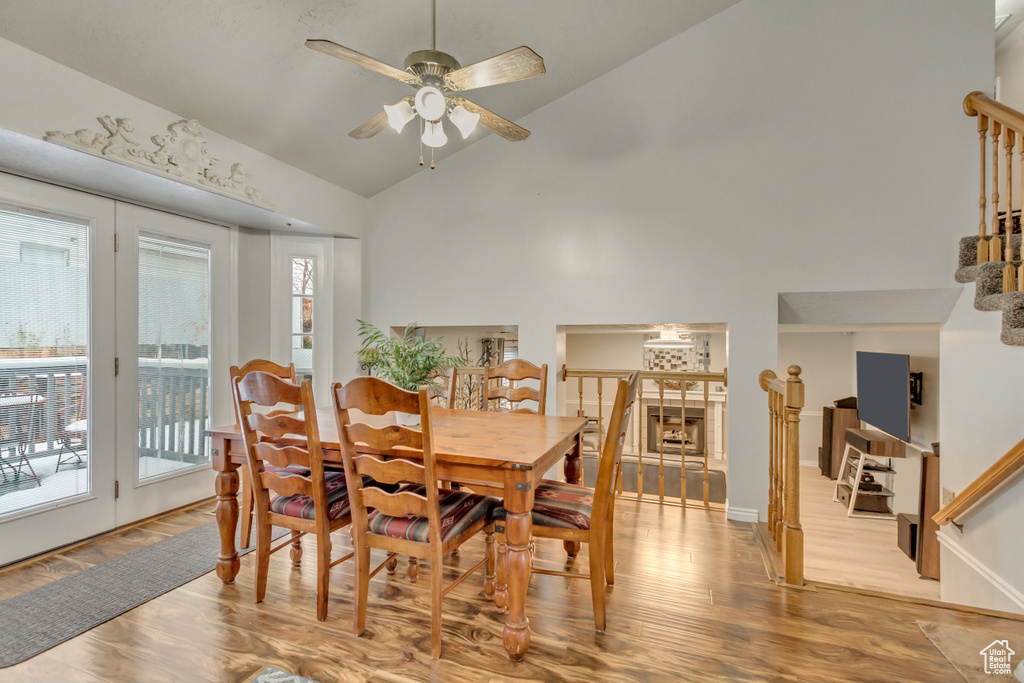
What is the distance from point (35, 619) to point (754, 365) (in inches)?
156

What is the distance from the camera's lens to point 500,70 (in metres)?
1.96

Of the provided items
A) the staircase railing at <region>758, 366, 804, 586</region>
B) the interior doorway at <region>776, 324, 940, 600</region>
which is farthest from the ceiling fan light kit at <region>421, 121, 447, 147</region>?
the interior doorway at <region>776, 324, 940, 600</region>

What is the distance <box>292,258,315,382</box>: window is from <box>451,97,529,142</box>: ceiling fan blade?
8.09 feet

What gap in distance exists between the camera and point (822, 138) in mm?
3084

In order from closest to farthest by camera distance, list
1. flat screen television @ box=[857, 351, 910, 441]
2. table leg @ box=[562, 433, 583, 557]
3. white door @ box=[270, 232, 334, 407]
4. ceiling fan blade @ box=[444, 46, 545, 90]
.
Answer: ceiling fan blade @ box=[444, 46, 545, 90] → table leg @ box=[562, 433, 583, 557] → white door @ box=[270, 232, 334, 407] → flat screen television @ box=[857, 351, 910, 441]

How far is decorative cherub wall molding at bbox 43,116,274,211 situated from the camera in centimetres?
233

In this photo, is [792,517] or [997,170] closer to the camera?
[792,517]

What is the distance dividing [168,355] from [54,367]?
0.65 metres

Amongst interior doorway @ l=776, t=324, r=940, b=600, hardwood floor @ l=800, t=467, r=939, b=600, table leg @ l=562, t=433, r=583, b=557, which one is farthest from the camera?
interior doorway @ l=776, t=324, r=940, b=600

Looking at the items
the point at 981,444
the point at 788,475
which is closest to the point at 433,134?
the point at 788,475

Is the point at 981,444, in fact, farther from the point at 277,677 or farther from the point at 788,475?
the point at 277,677

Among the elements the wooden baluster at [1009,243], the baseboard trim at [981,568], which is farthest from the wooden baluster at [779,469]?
the wooden baluster at [1009,243]

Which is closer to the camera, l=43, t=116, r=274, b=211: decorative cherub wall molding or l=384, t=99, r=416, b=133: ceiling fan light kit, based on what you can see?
l=384, t=99, r=416, b=133: ceiling fan light kit

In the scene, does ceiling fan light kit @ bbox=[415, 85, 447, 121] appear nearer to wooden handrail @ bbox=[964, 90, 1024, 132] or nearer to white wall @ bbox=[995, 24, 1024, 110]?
wooden handrail @ bbox=[964, 90, 1024, 132]
